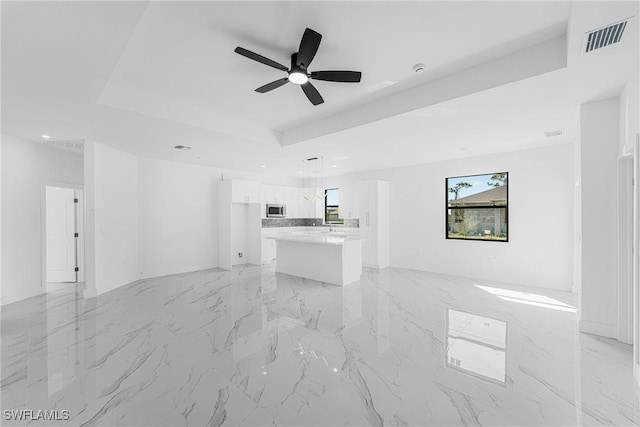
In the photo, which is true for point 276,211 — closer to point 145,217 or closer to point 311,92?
point 145,217

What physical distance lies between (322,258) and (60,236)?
17.7 feet

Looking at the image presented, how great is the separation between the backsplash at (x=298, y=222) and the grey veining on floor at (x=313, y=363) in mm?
3485

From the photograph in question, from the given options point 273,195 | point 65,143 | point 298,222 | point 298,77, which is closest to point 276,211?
point 273,195

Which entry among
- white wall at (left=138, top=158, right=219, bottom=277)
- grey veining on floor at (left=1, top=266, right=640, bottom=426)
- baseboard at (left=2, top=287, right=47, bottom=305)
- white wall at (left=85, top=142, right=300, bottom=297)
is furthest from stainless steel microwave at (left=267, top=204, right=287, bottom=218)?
baseboard at (left=2, top=287, right=47, bottom=305)

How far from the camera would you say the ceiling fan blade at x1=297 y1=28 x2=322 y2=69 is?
76.8 inches

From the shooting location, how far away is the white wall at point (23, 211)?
163 inches

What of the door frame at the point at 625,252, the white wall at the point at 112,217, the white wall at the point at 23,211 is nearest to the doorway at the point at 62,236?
the white wall at the point at 23,211

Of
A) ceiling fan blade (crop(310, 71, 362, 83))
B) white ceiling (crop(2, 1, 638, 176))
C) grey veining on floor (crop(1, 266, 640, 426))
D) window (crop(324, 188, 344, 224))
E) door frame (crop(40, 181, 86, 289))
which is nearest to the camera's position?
grey veining on floor (crop(1, 266, 640, 426))

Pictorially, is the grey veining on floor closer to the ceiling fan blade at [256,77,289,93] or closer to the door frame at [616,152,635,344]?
the door frame at [616,152,635,344]

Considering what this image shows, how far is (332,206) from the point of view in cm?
838

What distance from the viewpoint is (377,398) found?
1.88m

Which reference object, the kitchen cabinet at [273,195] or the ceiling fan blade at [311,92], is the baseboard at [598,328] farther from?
the kitchen cabinet at [273,195]

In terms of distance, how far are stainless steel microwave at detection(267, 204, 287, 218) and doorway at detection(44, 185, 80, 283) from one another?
403cm

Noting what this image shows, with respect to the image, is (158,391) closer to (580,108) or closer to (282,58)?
(282,58)
